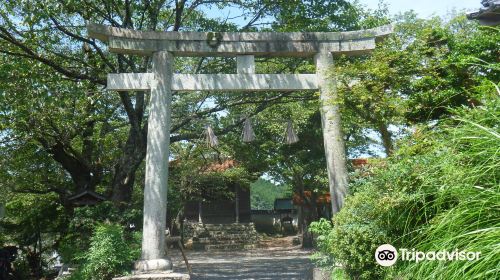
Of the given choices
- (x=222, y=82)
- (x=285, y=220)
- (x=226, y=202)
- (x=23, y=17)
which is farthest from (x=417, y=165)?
(x=285, y=220)

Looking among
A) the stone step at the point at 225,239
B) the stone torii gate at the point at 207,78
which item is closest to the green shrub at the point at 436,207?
the stone torii gate at the point at 207,78

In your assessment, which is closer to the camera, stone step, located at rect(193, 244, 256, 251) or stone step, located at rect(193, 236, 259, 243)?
stone step, located at rect(193, 244, 256, 251)

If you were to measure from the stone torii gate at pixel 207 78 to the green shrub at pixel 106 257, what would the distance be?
56cm

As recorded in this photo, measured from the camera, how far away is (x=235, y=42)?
27.1 feet

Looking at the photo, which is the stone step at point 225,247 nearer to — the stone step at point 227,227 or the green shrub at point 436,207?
the stone step at point 227,227

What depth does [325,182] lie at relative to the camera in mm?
17344

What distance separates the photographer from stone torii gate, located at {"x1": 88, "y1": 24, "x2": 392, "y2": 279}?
7648 millimetres

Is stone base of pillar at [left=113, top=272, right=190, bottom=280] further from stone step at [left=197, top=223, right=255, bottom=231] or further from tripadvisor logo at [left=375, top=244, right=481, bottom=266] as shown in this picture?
stone step at [left=197, top=223, right=255, bottom=231]

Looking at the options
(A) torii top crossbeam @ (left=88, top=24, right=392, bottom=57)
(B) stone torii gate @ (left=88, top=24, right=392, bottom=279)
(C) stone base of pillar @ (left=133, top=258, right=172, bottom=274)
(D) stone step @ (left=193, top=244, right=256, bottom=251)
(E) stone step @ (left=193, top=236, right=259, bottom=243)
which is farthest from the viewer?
(E) stone step @ (left=193, top=236, right=259, bottom=243)

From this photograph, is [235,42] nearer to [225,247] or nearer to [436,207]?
[436,207]

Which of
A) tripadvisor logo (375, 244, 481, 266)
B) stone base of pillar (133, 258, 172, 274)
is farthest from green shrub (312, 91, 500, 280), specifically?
stone base of pillar (133, 258, 172, 274)

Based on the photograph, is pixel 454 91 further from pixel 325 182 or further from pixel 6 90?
pixel 325 182

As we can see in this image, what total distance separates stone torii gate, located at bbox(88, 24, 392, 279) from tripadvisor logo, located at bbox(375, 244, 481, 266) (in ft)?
9.56

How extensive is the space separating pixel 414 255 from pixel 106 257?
538cm
